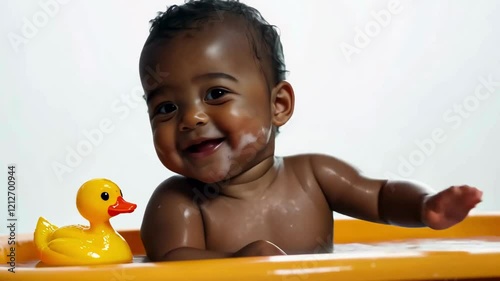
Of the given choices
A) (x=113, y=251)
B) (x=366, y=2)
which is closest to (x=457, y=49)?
(x=366, y=2)

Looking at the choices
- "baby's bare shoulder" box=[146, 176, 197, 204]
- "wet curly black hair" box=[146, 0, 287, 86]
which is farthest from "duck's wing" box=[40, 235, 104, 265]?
"wet curly black hair" box=[146, 0, 287, 86]

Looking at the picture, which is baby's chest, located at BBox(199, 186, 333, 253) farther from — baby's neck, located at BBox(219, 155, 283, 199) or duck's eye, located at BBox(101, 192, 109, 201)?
duck's eye, located at BBox(101, 192, 109, 201)

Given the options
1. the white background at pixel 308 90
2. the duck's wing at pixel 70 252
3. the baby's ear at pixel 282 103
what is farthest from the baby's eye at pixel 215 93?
the white background at pixel 308 90

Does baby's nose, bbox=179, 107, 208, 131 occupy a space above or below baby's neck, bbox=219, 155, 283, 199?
above

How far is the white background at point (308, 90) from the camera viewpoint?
1.94 metres

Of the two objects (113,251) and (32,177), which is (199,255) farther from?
(32,177)

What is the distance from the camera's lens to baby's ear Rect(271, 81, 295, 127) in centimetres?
99

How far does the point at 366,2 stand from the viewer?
1.98 metres

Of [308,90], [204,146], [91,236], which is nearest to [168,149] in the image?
[204,146]

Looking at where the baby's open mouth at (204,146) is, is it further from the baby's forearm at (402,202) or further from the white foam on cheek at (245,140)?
the baby's forearm at (402,202)

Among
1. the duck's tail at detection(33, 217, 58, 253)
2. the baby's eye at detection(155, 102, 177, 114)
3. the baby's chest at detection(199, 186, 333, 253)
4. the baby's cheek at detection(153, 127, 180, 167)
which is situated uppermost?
the baby's eye at detection(155, 102, 177, 114)

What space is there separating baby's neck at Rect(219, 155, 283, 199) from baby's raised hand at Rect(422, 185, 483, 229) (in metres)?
0.21

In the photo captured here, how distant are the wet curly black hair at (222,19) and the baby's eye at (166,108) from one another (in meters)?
0.09

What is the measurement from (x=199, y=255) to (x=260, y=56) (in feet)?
0.91
